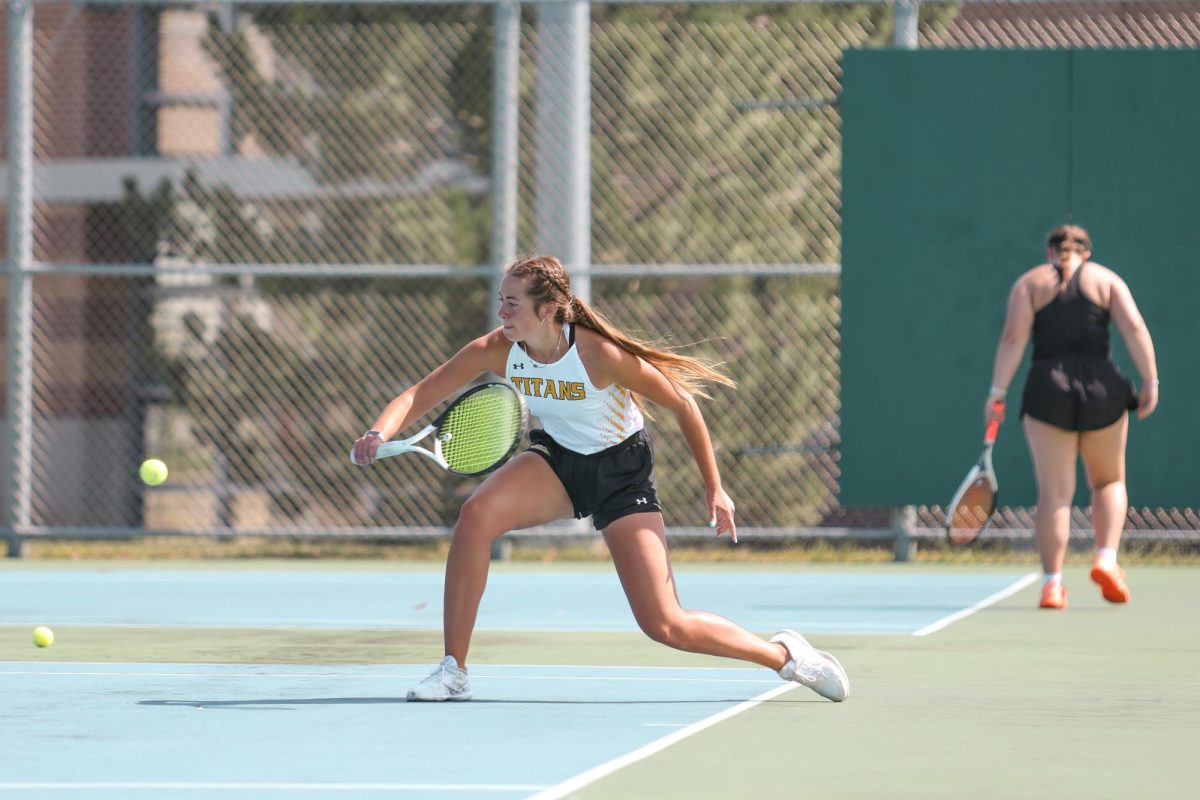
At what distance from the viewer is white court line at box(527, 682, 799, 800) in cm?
503

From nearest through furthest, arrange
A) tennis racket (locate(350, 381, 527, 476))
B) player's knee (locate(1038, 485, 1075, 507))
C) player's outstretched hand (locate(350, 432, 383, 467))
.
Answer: player's outstretched hand (locate(350, 432, 383, 467)), tennis racket (locate(350, 381, 527, 476)), player's knee (locate(1038, 485, 1075, 507))

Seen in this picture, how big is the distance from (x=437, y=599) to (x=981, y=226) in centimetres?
415

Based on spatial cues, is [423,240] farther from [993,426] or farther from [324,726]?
[324,726]

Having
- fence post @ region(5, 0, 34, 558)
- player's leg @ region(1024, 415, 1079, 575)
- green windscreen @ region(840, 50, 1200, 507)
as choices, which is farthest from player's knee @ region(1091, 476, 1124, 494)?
fence post @ region(5, 0, 34, 558)

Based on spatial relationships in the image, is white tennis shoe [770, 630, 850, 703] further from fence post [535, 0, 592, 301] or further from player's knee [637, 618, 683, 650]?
fence post [535, 0, 592, 301]

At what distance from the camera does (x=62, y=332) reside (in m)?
16.6

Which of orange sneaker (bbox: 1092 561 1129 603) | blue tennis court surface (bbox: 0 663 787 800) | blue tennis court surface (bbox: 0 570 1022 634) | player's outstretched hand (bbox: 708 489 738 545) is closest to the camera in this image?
blue tennis court surface (bbox: 0 663 787 800)

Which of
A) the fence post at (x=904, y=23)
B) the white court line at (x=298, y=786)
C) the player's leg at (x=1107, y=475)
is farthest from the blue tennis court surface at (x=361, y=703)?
the fence post at (x=904, y=23)

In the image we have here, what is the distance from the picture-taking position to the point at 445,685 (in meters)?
6.75

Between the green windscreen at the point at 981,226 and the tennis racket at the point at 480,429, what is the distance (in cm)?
619

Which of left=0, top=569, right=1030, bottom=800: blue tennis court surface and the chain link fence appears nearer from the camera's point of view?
left=0, top=569, right=1030, bottom=800: blue tennis court surface

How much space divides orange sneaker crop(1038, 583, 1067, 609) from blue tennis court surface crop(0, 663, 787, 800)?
2816 mm

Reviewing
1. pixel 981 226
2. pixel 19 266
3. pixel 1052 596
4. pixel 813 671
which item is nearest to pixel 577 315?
pixel 813 671

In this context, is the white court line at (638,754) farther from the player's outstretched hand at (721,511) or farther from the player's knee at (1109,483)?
the player's knee at (1109,483)
